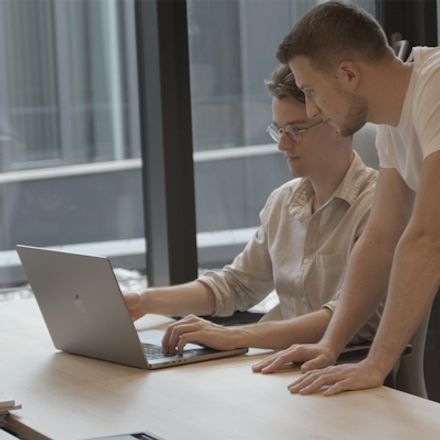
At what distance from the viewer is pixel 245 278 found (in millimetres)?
3094

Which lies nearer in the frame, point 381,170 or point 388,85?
point 388,85

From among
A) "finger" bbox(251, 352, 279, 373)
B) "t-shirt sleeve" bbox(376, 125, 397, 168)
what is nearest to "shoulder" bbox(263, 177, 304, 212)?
"t-shirt sleeve" bbox(376, 125, 397, 168)

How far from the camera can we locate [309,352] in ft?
7.89

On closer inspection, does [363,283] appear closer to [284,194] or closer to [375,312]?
[375,312]

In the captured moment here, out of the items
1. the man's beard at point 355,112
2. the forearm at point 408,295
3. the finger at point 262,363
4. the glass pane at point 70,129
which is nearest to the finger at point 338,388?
the forearm at point 408,295

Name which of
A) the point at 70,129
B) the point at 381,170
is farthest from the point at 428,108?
the point at 70,129

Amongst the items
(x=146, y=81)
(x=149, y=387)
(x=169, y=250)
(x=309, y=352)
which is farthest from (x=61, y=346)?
(x=146, y=81)

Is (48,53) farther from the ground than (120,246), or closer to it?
farther from the ground

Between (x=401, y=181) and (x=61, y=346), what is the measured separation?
93 cm

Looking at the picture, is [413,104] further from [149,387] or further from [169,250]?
[169,250]

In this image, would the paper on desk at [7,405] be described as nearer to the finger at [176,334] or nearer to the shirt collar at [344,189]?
the finger at [176,334]

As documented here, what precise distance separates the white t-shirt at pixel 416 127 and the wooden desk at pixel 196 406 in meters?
0.55

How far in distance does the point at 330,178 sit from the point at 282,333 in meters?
0.47

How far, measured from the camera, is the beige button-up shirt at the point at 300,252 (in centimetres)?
280
